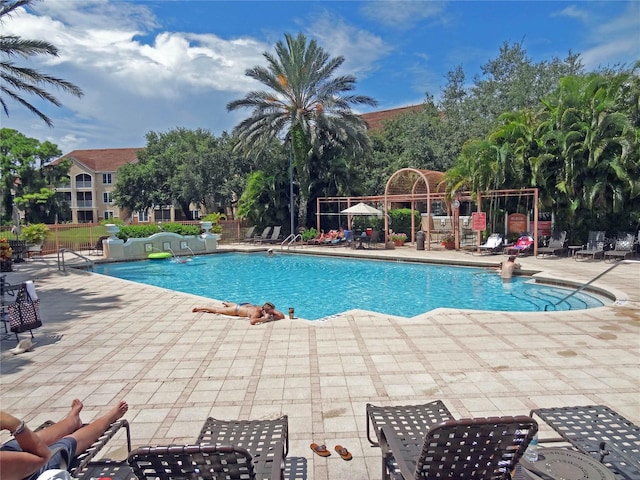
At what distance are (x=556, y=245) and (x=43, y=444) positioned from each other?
17.4m

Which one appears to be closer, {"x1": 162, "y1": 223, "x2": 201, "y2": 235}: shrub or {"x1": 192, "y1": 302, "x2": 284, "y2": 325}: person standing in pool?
{"x1": 192, "y1": 302, "x2": 284, "y2": 325}: person standing in pool

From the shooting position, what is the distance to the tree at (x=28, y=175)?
33875 millimetres

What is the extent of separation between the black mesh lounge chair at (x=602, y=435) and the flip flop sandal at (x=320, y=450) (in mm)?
1544

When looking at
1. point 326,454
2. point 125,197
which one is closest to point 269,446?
point 326,454

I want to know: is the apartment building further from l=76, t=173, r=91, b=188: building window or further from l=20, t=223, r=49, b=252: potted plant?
l=20, t=223, r=49, b=252: potted plant

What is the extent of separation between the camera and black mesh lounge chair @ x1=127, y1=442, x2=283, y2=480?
6.17ft

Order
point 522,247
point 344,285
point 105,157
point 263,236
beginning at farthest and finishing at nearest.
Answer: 1. point 105,157
2. point 263,236
3. point 522,247
4. point 344,285

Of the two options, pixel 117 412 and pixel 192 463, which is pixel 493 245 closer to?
pixel 117 412

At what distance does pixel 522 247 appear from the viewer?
1667 cm

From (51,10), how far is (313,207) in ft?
55.6

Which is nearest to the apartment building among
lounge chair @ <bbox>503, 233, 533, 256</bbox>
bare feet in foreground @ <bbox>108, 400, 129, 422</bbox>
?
lounge chair @ <bbox>503, 233, 533, 256</bbox>

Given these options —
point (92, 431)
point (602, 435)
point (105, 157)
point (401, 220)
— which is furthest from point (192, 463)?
point (105, 157)

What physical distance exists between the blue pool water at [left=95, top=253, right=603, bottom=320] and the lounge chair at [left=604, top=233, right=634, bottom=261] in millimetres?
4151

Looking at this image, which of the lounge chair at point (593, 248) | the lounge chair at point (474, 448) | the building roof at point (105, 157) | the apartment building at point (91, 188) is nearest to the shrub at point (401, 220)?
the lounge chair at point (593, 248)
